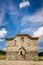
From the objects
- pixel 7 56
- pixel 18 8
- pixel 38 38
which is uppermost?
pixel 18 8

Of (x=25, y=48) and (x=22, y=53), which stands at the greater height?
(x=25, y=48)

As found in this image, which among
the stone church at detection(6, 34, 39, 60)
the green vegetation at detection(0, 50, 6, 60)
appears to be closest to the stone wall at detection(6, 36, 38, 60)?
the stone church at detection(6, 34, 39, 60)

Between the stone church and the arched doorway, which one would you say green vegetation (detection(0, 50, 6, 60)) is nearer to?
the stone church

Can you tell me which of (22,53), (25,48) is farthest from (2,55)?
(25,48)

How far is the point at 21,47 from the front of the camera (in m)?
13.0

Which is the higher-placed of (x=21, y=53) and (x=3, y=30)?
(x=3, y=30)

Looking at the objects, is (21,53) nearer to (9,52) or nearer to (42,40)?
(9,52)

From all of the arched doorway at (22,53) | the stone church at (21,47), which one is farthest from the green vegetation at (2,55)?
the arched doorway at (22,53)

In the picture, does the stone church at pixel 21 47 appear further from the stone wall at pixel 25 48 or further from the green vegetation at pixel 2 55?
the green vegetation at pixel 2 55

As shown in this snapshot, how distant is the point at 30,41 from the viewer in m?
13.0

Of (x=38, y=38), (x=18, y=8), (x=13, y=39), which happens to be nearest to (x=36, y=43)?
(x=38, y=38)

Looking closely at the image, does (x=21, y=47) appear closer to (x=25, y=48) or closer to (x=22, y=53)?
(x=25, y=48)

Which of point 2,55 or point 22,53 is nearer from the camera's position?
point 2,55

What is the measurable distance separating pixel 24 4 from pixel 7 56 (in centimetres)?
310
